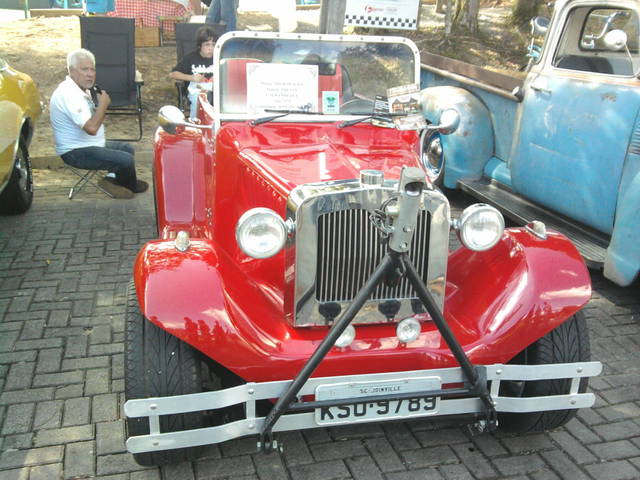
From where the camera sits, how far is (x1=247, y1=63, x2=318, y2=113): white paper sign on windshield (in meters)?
3.48

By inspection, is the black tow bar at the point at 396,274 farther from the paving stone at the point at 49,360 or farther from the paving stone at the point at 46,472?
the paving stone at the point at 49,360

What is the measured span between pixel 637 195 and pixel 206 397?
3076mm

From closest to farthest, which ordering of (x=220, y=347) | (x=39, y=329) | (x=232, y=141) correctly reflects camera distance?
1. (x=220, y=347)
2. (x=232, y=141)
3. (x=39, y=329)

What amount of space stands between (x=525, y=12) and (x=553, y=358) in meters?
13.5

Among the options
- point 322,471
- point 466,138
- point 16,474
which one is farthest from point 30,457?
→ point 466,138

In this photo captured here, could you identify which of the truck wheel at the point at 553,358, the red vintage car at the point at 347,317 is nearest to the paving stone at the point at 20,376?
the red vintage car at the point at 347,317

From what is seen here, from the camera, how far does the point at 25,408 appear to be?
3109 mm

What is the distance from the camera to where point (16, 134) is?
5.05 meters

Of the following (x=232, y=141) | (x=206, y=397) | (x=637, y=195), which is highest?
(x=232, y=141)

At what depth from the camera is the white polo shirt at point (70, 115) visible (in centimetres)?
568

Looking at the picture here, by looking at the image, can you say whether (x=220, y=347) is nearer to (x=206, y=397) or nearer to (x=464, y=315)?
(x=206, y=397)

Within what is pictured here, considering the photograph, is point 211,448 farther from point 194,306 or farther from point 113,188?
point 113,188

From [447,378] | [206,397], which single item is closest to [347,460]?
[447,378]

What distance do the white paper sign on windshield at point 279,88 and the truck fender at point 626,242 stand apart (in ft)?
7.03
